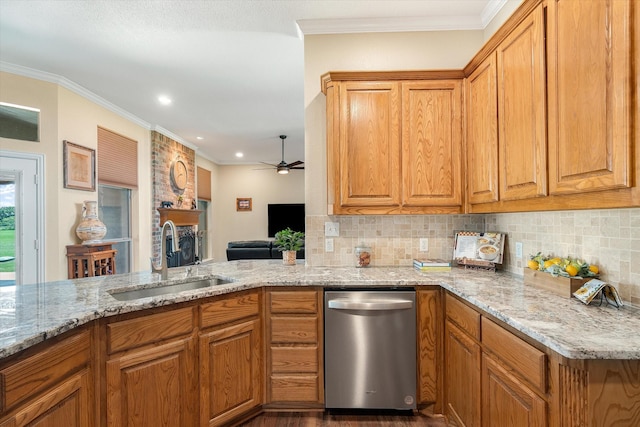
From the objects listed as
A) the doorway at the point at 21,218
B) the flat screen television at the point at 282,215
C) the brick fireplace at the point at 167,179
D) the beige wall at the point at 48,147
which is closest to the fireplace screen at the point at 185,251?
the brick fireplace at the point at 167,179

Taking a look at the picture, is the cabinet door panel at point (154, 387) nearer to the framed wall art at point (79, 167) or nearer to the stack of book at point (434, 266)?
the stack of book at point (434, 266)

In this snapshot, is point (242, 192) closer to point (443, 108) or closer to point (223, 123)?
point (223, 123)

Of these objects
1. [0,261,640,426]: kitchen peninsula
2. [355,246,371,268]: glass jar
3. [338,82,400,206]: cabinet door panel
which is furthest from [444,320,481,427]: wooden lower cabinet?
[338,82,400,206]: cabinet door panel

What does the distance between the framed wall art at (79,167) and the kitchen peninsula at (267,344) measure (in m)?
2.36

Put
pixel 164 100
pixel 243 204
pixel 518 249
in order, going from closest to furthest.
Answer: pixel 518 249, pixel 164 100, pixel 243 204

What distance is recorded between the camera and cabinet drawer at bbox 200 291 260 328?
192 centimetres

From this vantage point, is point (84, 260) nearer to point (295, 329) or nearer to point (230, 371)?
point (230, 371)

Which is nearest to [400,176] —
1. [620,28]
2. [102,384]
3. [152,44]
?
[620,28]

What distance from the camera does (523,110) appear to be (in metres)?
1.74

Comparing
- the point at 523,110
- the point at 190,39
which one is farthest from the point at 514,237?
the point at 190,39

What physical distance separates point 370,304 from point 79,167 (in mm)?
3898

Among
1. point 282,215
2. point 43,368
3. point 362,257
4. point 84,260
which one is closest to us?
point 43,368

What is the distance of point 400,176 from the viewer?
2488mm

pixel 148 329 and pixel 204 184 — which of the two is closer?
pixel 148 329
